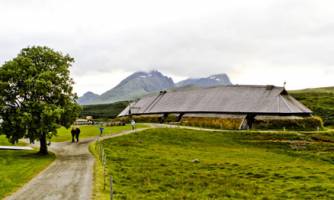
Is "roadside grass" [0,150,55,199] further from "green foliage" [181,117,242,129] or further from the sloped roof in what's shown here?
the sloped roof

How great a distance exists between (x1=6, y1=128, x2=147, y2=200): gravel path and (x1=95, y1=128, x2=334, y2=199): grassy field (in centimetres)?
233

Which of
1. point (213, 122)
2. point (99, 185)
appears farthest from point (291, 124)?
point (99, 185)

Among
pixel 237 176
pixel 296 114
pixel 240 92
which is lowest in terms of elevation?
pixel 237 176

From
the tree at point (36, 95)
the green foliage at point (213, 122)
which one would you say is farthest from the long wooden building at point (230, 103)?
the tree at point (36, 95)

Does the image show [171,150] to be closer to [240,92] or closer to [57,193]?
[57,193]

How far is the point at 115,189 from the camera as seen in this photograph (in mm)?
30781

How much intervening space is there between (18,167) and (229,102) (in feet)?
237

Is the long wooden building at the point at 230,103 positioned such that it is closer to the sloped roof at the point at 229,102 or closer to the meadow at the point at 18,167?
the sloped roof at the point at 229,102

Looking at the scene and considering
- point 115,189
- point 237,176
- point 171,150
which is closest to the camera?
point 115,189

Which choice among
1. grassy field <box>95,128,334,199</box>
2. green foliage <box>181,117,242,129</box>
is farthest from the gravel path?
green foliage <box>181,117,242,129</box>

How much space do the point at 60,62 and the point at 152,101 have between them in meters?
77.3

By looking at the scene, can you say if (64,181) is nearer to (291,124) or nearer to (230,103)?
(291,124)

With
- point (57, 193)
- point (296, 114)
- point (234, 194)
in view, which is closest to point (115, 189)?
point (57, 193)

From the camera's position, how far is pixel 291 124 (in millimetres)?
89750
